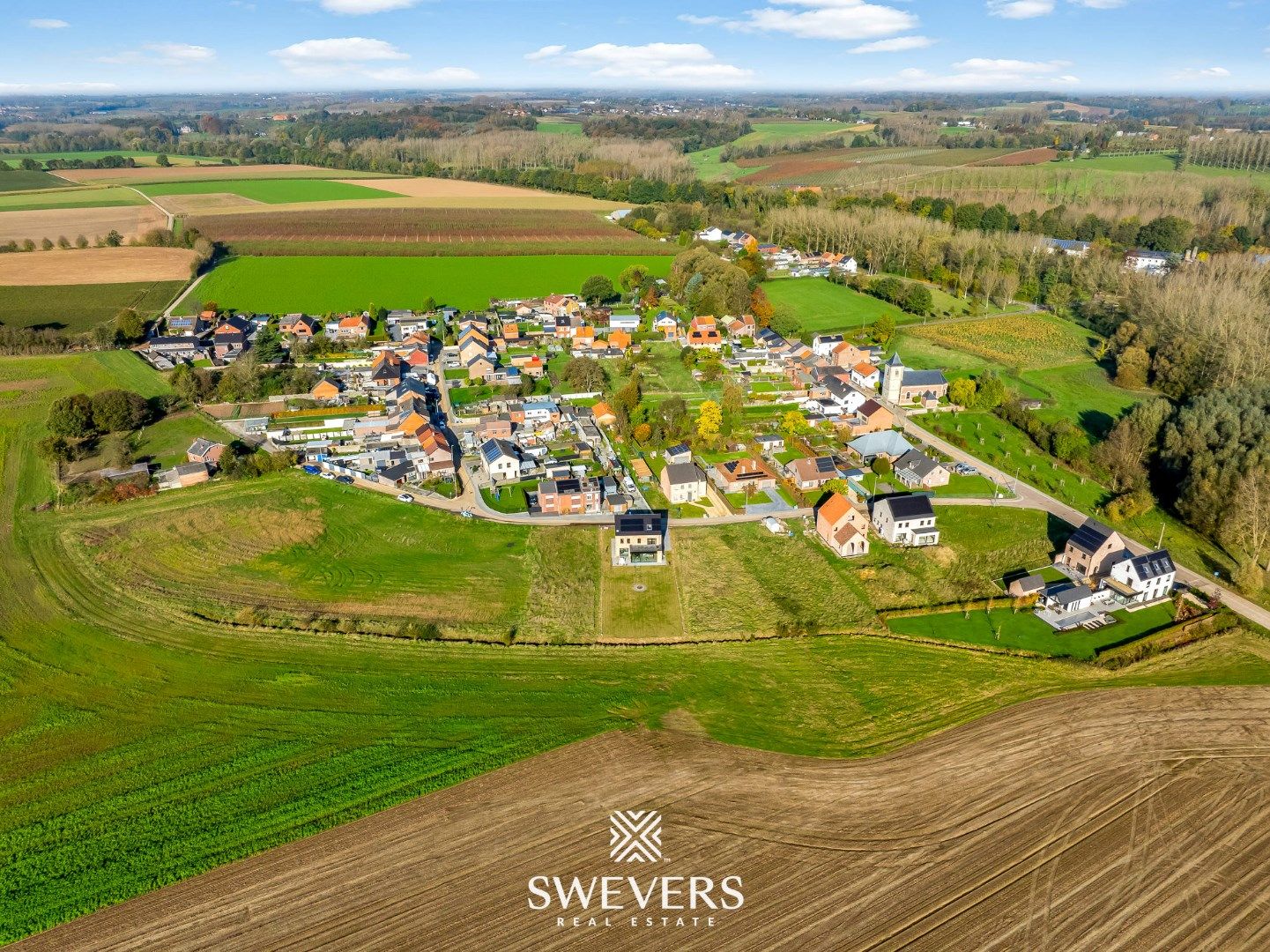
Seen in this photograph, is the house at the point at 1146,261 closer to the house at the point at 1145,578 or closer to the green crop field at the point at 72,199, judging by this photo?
the house at the point at 1145,578

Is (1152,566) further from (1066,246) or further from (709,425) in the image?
(1066,246)

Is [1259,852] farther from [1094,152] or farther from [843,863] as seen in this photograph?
[1094,152]

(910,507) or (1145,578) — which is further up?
(910,507)

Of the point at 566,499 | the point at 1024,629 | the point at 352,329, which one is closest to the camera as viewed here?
the point at 1024,629

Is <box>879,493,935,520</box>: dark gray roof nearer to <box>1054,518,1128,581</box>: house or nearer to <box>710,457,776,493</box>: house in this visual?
<box>1054,518,1128,581</box>: house

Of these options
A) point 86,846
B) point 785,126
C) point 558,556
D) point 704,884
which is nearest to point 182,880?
point 86,846

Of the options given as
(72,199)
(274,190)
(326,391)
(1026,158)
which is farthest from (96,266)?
(1026,158)

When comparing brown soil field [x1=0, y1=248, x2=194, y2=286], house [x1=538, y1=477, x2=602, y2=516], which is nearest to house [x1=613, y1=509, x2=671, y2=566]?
house [x1=538, y1=477, x2=602, y2=516]
